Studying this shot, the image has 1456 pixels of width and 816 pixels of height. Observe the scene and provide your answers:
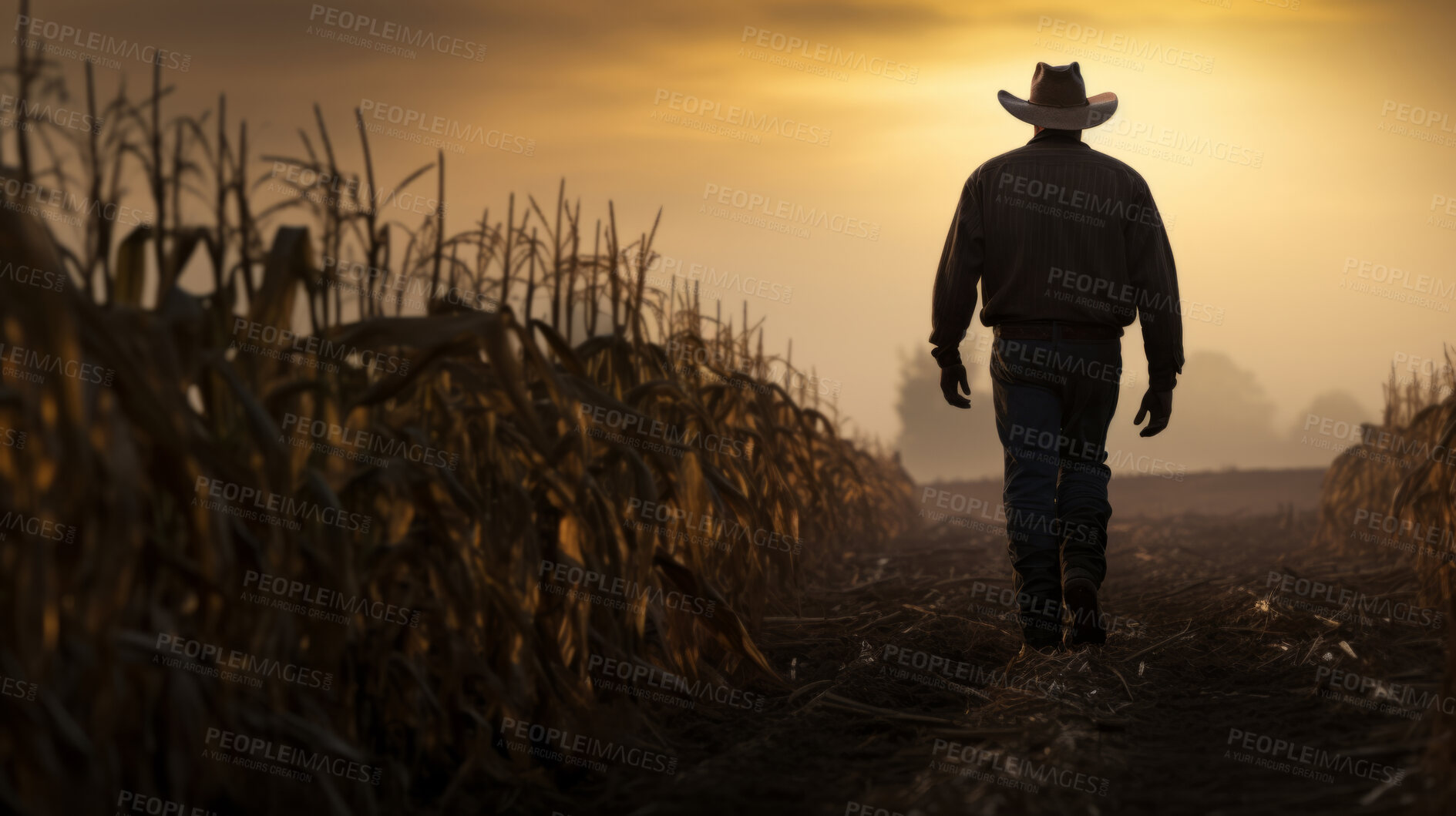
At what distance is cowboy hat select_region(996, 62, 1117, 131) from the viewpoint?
4.23m

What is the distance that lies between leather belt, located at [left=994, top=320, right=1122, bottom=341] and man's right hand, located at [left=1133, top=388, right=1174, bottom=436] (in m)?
0.31

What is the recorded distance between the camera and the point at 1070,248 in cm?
406

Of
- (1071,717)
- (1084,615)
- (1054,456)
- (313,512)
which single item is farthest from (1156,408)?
(313,512)

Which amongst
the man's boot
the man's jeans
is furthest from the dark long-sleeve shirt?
the man's boot

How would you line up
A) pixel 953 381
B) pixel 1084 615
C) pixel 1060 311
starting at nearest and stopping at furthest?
pixel 1084 615 → pixel 1060 311 → pixel 953 381

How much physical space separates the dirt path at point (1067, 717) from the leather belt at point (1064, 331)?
1.13 meters

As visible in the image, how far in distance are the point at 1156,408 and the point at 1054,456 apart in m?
0.52

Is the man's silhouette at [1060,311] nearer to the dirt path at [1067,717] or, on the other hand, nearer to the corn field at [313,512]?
the dirt path at [1067,717]

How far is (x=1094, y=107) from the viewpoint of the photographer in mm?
4285

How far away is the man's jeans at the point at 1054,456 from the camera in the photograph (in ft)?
12.9

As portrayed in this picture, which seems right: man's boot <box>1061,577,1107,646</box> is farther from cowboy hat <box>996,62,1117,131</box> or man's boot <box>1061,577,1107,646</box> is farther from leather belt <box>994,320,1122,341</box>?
cowboy hat <box>996,62,1117,131</box>

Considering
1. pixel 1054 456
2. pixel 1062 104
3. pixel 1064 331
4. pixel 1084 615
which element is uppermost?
pixel 1062 104

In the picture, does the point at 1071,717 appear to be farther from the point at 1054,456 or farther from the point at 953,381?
the point at 953,381

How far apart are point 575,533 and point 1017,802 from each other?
118 cm
